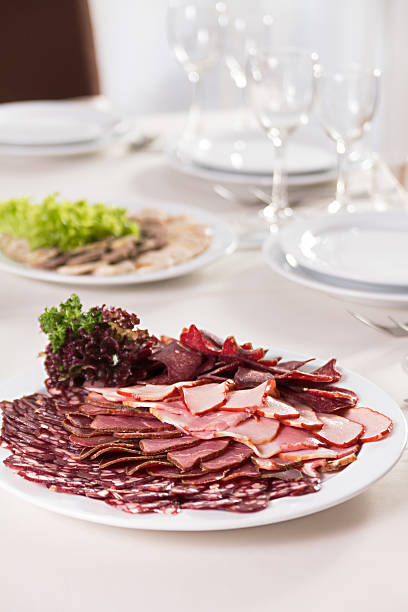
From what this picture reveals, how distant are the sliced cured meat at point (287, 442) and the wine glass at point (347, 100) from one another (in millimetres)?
799

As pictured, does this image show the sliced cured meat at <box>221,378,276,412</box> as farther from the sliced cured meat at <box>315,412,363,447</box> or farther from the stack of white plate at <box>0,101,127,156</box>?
the stack of white plate at <box>0,101,127,156</box>

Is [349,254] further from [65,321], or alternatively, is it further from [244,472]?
[244,472]

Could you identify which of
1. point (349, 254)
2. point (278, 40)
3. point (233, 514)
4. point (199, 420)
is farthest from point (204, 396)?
point (278, 40)

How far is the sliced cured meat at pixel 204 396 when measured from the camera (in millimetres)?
773

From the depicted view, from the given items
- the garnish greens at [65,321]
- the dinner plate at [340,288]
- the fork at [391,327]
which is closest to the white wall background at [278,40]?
the dinner plate at [340,288]

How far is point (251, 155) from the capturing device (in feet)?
6.46

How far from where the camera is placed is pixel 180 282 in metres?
1.33

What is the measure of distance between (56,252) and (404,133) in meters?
3.26

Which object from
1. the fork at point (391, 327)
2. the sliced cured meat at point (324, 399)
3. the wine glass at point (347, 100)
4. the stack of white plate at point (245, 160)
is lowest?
the fork at point (391, 327)

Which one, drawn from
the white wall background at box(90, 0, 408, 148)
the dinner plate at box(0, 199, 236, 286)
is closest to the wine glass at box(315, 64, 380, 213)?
the dinner plate at box(0, 199, 236, 286)

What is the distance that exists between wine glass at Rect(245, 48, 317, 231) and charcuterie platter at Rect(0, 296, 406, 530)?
645 millimetres

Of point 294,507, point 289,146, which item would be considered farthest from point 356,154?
point 294,507

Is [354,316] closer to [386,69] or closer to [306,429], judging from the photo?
[306,429]

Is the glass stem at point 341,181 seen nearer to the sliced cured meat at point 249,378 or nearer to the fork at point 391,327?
the fork at point 391,327
